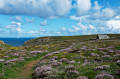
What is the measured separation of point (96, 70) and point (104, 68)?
1115 millimetres

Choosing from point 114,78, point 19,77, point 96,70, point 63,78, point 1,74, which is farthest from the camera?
point 19,77

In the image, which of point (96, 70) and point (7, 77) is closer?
point (96, 70)

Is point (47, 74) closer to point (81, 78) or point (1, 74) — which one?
point (81, 78)

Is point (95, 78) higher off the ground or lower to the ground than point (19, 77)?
higher

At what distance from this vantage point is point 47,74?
1339 cm

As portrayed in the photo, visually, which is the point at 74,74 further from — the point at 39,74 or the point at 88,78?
the point at 39,74

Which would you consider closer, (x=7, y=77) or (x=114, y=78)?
(x=114, y=78)

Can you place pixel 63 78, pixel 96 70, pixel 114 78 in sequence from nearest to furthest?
pixel 114 78, pixel 63 78, pixel 96 70

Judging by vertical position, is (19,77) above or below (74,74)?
below

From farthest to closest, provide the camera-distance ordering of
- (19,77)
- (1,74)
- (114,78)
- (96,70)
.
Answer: (19,77) < (1,74) < (96,70) < (114,78)

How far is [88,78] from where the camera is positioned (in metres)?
11.0

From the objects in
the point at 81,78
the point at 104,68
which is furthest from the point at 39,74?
the point at 104,68

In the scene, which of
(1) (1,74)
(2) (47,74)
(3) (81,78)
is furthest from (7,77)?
(3) (81,78)

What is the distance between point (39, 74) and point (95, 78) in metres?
6.51
